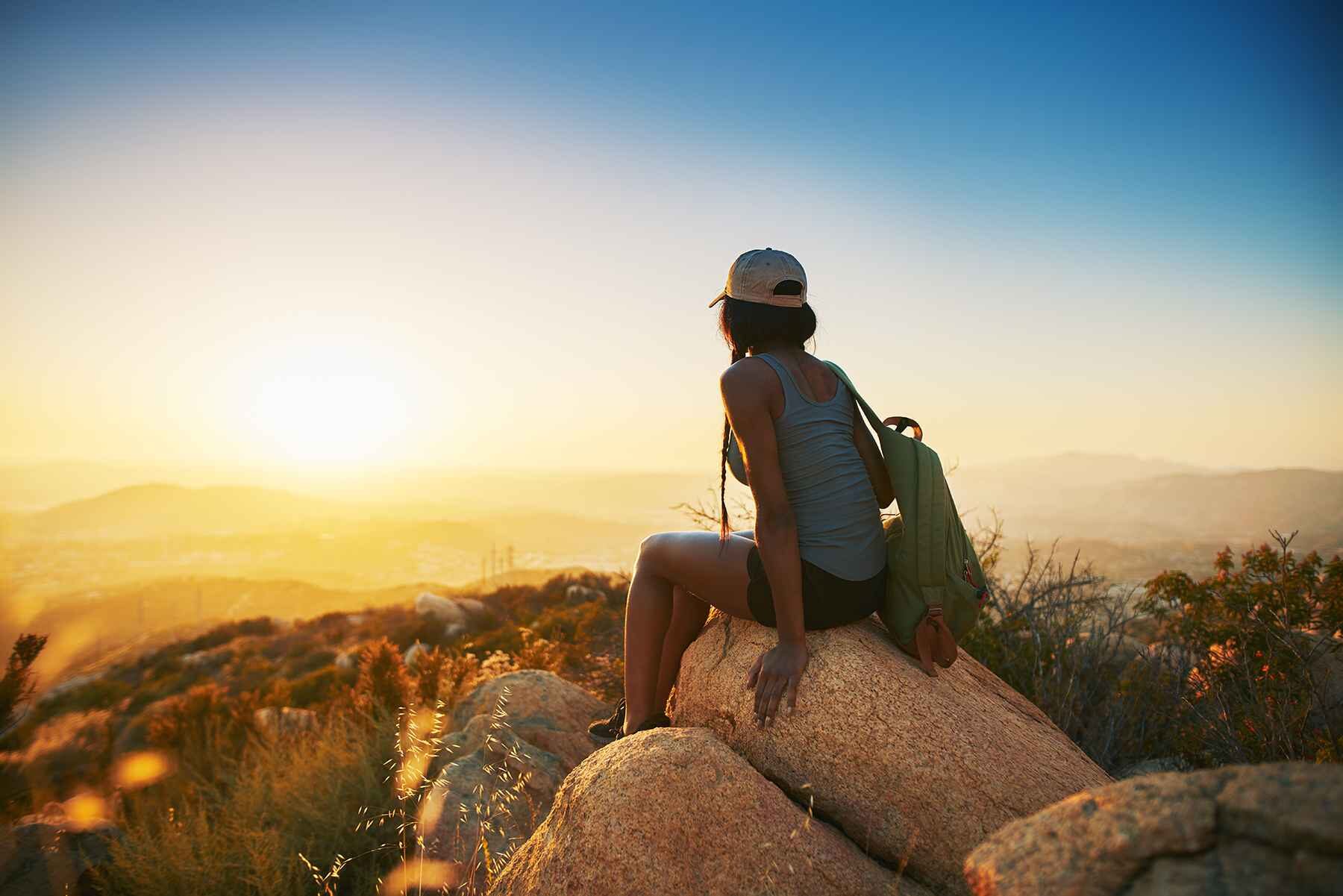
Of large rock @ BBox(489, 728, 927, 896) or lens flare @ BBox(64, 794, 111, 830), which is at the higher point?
large rock @ BBox(489, 728, 927, 896)

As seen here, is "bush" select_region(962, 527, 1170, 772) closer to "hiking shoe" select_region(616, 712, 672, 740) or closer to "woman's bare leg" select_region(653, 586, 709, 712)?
"woman's bare leg" select_region(653, 586, 709, 712)

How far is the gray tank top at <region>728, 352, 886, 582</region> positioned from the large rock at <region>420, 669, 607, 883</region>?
1.92 m

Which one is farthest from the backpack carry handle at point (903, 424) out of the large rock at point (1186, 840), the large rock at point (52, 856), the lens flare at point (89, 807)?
the lens flare at point (89, 807)

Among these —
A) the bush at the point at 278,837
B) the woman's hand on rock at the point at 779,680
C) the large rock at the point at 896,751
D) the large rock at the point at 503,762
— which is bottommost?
the bush at the point at 278,837

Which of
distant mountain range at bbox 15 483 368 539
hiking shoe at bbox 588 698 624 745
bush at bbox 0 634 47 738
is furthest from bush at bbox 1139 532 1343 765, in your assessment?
distant mountain range at bbox 15 483 368 539

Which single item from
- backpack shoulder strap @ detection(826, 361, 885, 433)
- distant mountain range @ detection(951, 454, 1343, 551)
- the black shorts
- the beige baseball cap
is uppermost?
the beige baseball cap

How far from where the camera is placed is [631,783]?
8.30 ft

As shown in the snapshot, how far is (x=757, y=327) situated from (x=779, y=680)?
155cm

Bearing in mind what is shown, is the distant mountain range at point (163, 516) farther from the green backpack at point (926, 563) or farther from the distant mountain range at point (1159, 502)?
the green backpack at point (926, 563)

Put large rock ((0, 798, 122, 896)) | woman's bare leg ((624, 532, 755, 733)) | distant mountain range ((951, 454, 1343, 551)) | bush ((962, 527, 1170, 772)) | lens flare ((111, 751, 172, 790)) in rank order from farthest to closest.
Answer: distant mountain range ((951, 454, 1343, 551))
lens flare ((111, 751, 172, 790))
bush ((962, 527, 1170, 772))
large rock ((0, 798, 122, 896))
woman's bare leg ((624, 532, 755, 733))

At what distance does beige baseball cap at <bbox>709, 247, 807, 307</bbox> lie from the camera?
10.0 ft

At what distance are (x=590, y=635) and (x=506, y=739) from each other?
4.60m

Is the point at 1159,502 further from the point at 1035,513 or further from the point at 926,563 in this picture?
the point at 926,563

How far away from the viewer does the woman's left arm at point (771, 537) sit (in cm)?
284
